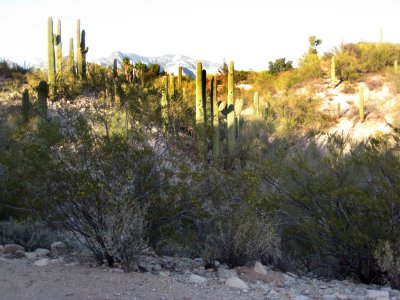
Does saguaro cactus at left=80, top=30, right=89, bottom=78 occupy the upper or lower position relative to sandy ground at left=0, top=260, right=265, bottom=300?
upper

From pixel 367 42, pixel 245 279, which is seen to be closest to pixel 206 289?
pixel 245 279

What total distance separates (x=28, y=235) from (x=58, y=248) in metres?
1.13

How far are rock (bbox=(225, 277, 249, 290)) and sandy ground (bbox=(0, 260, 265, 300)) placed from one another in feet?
0.48

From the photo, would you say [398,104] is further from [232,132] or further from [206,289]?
[206,289]

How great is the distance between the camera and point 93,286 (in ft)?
20.9

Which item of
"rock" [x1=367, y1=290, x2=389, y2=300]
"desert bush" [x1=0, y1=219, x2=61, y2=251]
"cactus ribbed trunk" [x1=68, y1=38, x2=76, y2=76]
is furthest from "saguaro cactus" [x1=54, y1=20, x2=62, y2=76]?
"rock" [x1=367, y1=290, x2=389, y2=300]

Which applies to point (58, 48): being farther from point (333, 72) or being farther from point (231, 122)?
point (333, 72)

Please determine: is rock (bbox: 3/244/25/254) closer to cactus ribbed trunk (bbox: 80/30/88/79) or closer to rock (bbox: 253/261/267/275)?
rock (bbox: 253/261/267/275)

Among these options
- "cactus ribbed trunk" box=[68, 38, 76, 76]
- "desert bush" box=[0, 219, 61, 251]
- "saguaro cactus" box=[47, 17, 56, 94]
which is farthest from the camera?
"cactus ribbed trunk" box=[68, 38, 76, 76]

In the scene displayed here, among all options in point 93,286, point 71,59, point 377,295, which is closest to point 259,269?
point 377,295

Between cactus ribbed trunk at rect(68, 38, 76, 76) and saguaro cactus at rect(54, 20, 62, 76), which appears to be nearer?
saguaro cactus at rect(54, 20, 62, 76)

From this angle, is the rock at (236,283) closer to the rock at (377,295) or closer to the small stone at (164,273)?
the small stone at (164,273)

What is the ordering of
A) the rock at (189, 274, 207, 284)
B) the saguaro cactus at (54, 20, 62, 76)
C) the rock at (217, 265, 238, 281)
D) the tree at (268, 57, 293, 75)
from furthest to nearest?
the tree at (268, 57, 293, 75) → the saguaro cactus at (54, 20, 62, 76) → the rock at (217, 265, 238, 281) → the rock at (189, 274, 207, 284)

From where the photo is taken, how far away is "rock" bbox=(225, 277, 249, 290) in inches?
277
